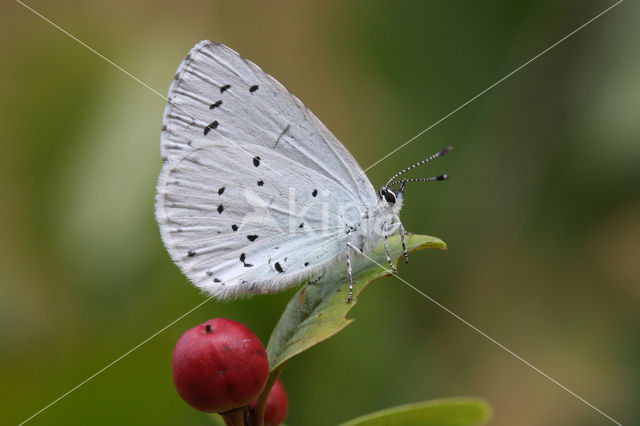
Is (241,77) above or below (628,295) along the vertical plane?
above

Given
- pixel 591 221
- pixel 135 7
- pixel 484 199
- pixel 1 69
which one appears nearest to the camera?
pixel 591 221

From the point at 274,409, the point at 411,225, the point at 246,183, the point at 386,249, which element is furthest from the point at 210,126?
the point at 411,225

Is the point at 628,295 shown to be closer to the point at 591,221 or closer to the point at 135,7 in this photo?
the point at 591,221

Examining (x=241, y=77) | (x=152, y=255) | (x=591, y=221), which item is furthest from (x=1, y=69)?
(x=591, y=221)

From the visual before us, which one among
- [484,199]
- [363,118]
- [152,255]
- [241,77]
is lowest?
[484,199]

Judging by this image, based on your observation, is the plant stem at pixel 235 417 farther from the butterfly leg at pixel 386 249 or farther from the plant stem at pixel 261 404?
the butterfly leg at pixel 386 249

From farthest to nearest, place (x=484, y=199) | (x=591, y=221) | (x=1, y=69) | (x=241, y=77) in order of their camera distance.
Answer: (x=1, y=69) → (x=484, y=199) → (x=591, y=221) → (x=241, y=77)

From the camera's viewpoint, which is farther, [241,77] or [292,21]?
[292,21]

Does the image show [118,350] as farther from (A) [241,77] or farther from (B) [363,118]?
(B) [363,118]
